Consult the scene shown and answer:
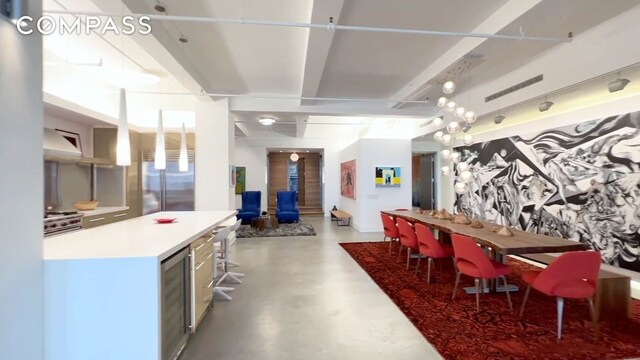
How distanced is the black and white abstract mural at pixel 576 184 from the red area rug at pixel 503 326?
989 millimetres

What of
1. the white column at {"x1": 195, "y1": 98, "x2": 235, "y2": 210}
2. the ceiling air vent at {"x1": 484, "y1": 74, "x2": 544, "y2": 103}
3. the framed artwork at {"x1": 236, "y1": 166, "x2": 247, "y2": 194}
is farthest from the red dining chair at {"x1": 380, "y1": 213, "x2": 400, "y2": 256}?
the framed artwork at {"x1": 236, "y1": 166, "x2": 247, "y2": 194}

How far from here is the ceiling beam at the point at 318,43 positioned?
2.83 metres

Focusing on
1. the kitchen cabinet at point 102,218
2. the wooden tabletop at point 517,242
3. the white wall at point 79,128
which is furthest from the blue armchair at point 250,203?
the wooden tabletop at point 517,242

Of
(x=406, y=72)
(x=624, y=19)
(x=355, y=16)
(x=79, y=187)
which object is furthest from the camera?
(x=79, y=187)

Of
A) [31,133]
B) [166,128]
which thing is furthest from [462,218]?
[166,128]

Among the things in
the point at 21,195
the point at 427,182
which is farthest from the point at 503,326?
the point at 427,182

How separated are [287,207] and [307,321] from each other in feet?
22.8

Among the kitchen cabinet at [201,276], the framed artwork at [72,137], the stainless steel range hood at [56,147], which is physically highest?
the framed artwork at [72,137]

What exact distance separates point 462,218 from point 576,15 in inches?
111

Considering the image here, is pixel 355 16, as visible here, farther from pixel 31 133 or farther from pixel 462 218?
pixel 462 218

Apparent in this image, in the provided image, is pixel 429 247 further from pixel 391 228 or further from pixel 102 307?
pixel 102 307

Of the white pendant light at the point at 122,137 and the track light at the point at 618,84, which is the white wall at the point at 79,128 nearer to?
the white pendant light at the point at 122,137

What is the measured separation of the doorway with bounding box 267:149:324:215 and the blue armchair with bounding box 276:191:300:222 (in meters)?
3.42

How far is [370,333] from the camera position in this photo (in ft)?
9.32
